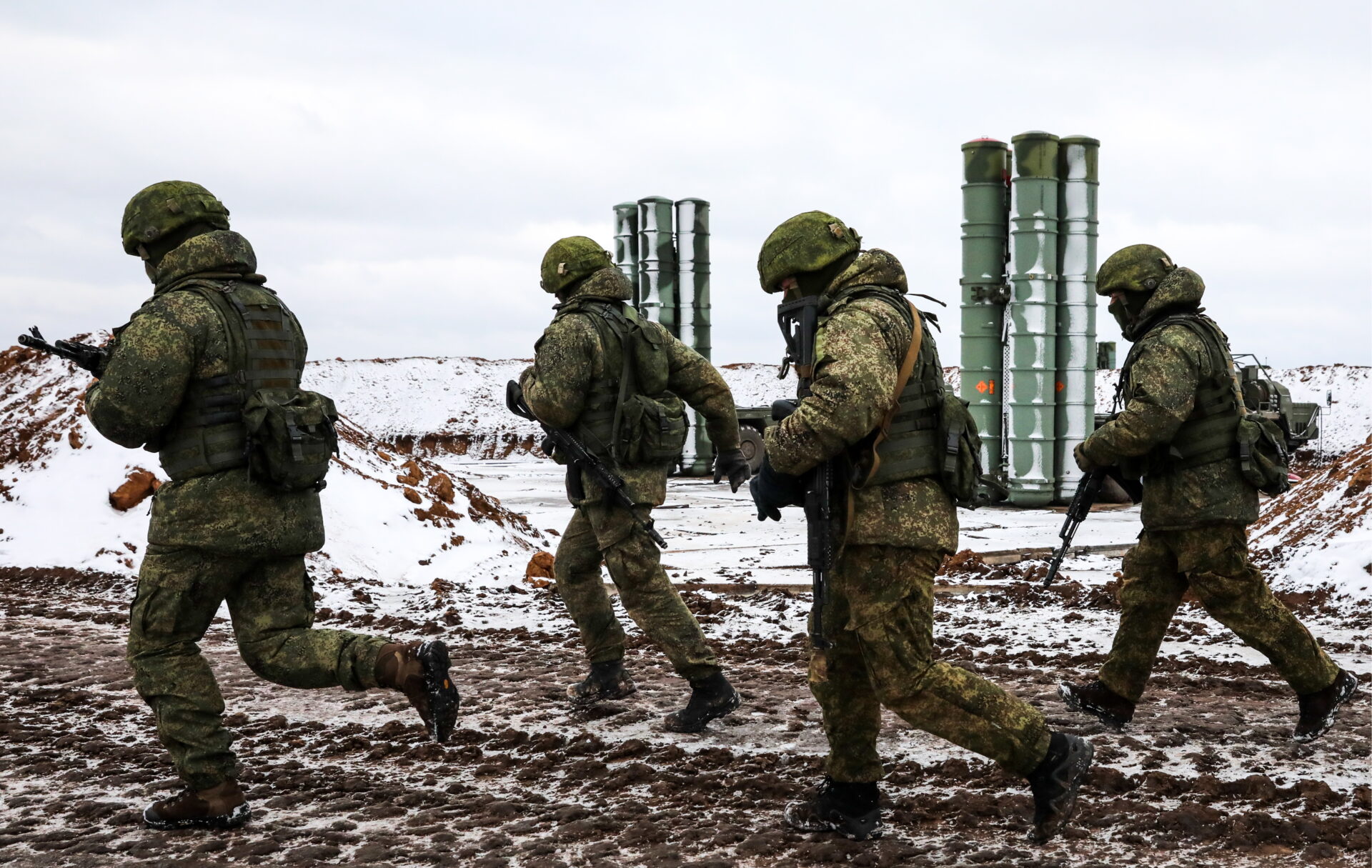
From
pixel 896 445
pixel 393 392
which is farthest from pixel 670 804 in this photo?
pixel 393 392

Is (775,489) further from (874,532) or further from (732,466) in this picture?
(732,466)

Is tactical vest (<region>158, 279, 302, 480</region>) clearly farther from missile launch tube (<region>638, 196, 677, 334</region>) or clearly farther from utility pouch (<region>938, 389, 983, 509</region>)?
missile launch tube (<region>638, 196, 677, 334</region>)

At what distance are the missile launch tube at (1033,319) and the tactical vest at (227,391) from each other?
1279 cm

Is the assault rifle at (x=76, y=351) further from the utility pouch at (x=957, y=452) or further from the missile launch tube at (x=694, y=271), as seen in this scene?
the missile launch tube at (x=694, y=271)

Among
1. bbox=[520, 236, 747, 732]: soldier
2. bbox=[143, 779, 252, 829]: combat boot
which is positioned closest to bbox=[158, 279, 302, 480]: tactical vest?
bbox=[143, 779, 252, 829]: combat boot

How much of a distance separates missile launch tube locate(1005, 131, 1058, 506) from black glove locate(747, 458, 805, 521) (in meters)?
12.4

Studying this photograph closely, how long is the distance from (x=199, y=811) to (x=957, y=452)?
9.04ft

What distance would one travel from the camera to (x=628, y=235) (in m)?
21.4

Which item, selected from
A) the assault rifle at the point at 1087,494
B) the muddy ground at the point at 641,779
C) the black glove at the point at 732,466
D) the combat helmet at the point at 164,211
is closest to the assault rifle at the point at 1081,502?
the assault rifle at the point at 1087,494

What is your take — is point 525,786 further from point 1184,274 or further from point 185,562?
point 1184,274

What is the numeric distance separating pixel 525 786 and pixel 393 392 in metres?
36.9

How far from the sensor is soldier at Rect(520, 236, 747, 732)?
204 inches

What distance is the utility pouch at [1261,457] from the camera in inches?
188

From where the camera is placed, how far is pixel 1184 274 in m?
4.89
